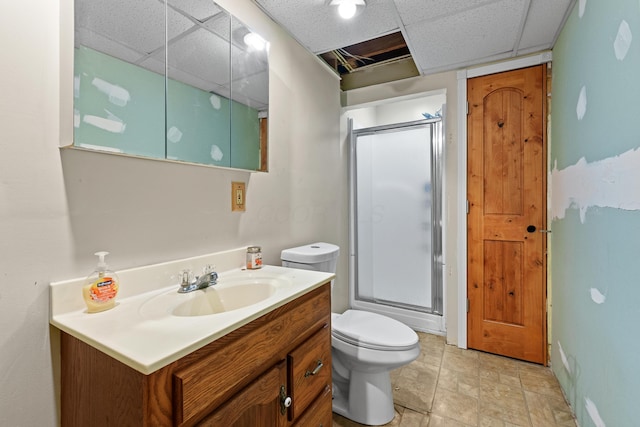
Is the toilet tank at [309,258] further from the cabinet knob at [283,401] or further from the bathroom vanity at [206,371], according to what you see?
the cabinet knob at [283,401]

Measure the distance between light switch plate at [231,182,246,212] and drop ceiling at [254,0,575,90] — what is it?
38.8 inches

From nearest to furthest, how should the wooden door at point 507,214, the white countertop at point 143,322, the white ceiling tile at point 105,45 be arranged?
the white countertop at point 143,322 < the white ceiling tile at point 105,45 < the wooden door at point 507,214

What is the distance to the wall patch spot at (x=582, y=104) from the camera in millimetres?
1389

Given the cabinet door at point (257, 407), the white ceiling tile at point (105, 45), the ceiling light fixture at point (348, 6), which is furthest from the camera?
the ceiling light fixture at point (348, 6)

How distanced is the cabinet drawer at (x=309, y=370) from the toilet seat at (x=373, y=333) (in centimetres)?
31

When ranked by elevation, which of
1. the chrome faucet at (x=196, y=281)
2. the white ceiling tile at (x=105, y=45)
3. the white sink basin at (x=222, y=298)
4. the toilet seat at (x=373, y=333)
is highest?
the white ceiling tile at (x=105, y=45)

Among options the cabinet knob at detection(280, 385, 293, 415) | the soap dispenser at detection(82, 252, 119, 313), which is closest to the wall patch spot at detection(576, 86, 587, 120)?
the cabinet knob at detection(280, 385, 293, 415)

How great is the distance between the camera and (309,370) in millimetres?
1081

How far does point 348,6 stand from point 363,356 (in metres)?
1.78

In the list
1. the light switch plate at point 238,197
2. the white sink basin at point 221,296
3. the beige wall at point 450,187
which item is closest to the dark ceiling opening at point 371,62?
the beige wall at point 450,187

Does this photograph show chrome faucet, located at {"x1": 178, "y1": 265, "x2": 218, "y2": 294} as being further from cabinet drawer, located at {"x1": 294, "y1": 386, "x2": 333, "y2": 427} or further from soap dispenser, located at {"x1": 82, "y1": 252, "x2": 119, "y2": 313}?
cabinet drawer, located at {"x1": 294, "y1": 386, "x2": 333, "y2": 427}

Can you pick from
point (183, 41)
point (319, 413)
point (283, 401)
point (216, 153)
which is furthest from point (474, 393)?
point (183, 41)

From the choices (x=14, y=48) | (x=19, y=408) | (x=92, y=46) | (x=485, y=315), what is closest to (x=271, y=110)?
(x=92, y=46)

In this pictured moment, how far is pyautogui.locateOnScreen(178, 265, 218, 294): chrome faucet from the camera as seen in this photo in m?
1.06
